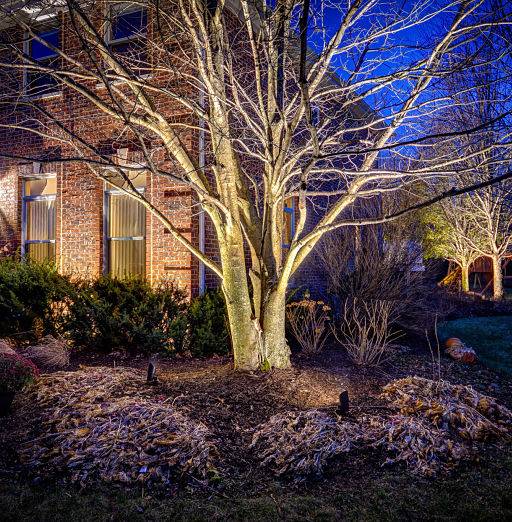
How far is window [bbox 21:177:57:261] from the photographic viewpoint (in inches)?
391

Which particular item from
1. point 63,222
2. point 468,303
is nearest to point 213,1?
point 63,222

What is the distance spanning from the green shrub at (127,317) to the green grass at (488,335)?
17.0ft

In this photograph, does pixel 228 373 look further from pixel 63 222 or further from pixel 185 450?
pixel 63 222

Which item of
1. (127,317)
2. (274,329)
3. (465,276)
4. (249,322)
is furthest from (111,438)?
(465,276)

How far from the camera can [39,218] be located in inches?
397

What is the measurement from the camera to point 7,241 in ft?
33.4

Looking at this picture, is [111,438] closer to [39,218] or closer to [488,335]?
[39,218]

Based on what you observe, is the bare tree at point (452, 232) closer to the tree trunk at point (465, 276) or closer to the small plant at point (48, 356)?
the tree trunk at point (465, 276)

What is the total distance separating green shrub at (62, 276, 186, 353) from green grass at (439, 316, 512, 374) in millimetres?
5172

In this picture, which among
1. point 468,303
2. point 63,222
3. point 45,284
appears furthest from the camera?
point 468,303

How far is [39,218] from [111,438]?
7568 millimetres

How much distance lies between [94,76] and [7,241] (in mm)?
6647

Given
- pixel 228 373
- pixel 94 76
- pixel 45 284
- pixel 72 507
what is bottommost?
pixel 72 507

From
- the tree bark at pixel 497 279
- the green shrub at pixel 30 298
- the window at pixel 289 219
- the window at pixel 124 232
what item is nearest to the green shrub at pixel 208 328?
the window at pixel 124 232
